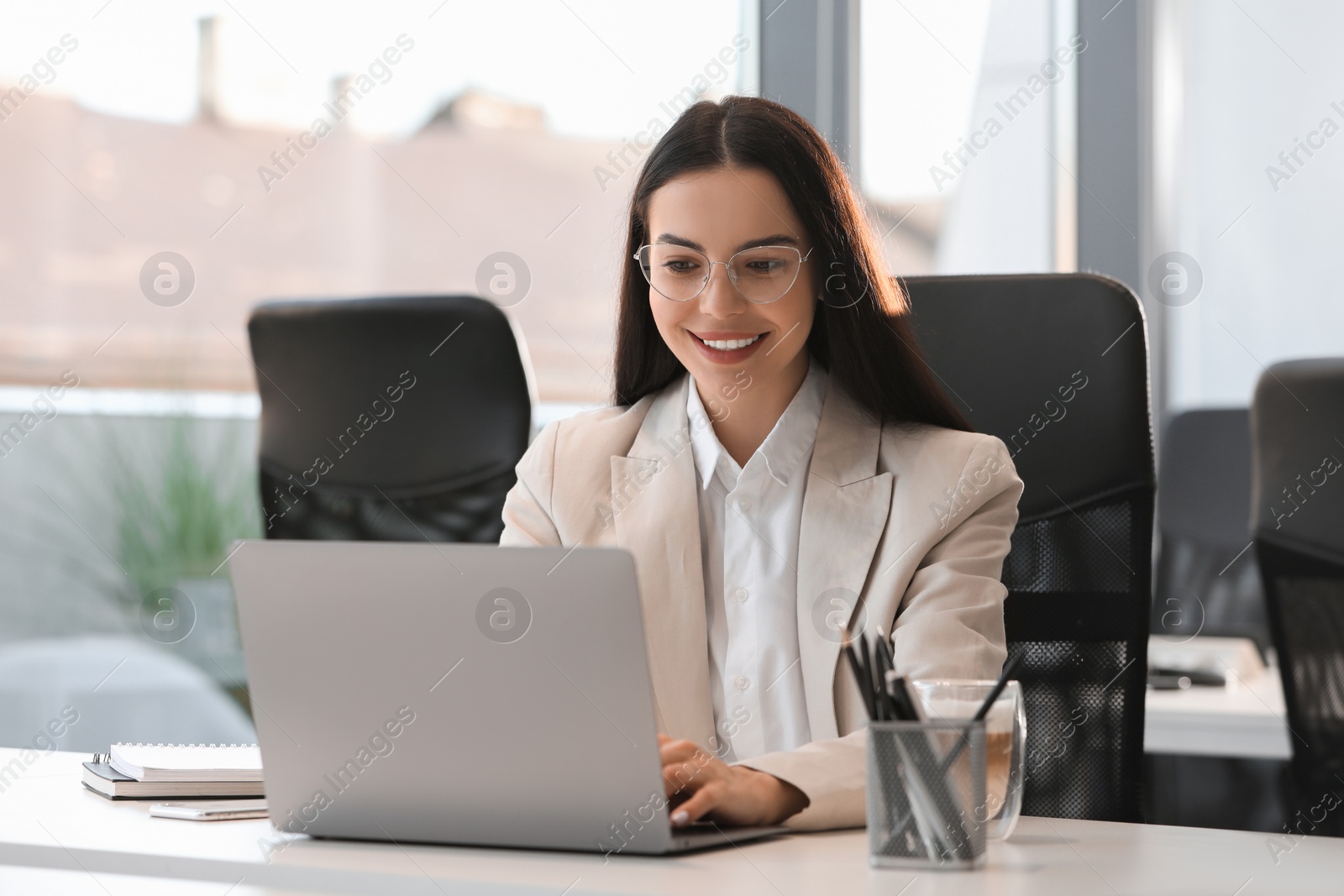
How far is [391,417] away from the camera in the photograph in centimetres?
203

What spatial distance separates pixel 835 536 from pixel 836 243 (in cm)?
34

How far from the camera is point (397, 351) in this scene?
79.8 inches

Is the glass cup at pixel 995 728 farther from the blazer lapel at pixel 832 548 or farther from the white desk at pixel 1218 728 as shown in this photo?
the white desk at pixel 1218 728

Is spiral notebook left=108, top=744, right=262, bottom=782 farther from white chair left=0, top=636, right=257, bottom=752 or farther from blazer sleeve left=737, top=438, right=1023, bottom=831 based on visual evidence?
white chair left=0, top=636, right=257, bottom=752

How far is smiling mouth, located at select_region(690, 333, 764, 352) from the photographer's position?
5.22 feet

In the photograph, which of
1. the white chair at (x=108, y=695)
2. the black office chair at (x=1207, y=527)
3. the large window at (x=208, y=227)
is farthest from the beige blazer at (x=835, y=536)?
the white chair at (x=108, y=695)

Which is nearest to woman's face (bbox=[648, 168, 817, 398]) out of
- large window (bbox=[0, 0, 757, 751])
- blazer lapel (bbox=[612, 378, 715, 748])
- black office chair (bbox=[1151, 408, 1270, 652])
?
blazer lapel (bbox=[612, 378, 715, 748])

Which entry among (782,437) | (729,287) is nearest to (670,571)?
(782,437)

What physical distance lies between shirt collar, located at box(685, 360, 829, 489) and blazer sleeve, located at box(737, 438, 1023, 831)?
21 centimetres

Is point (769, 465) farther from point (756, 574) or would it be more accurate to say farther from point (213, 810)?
point (213, 810)

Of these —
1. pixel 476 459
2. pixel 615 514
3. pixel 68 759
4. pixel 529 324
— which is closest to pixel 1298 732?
pixel 615 514

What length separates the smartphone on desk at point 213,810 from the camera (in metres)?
1.15

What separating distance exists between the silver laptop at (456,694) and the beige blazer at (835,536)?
0.46 m

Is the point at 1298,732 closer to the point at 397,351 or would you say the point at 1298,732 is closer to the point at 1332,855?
the point at 1332,855
